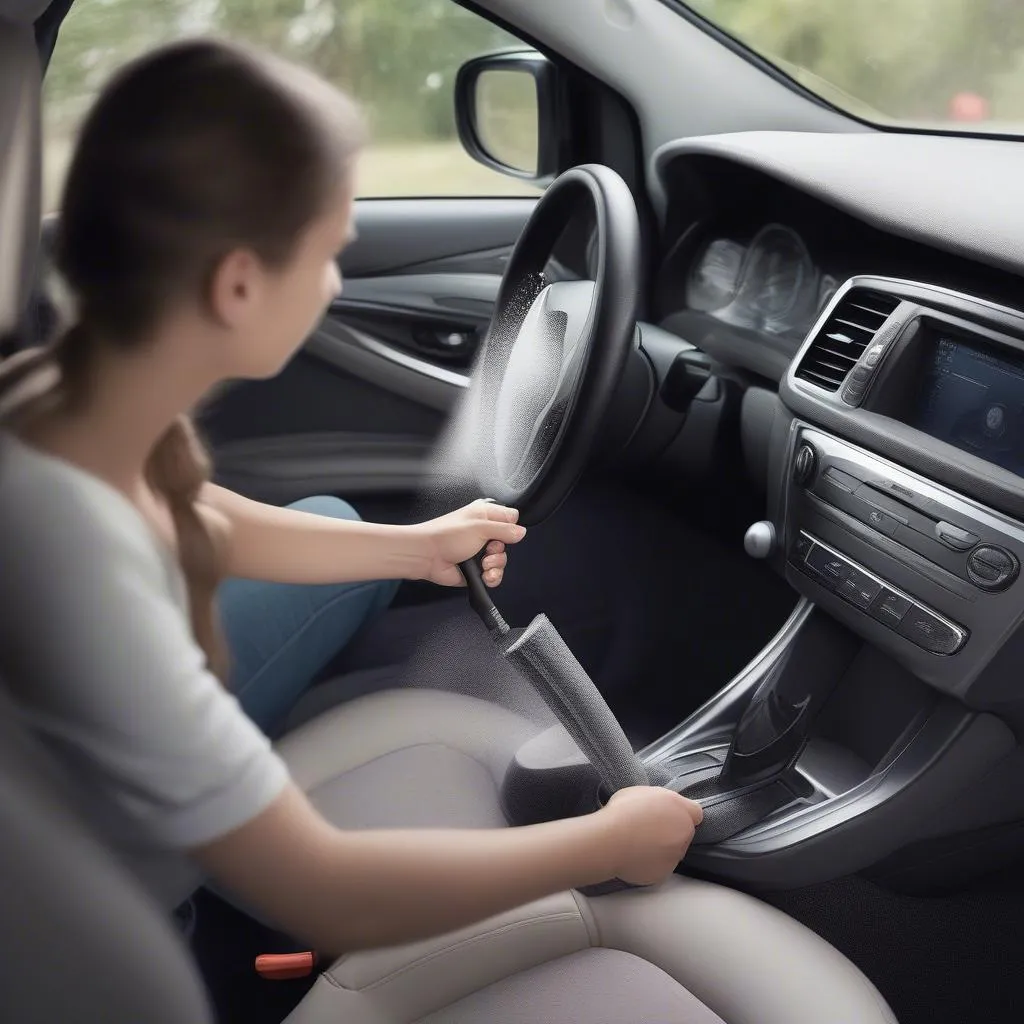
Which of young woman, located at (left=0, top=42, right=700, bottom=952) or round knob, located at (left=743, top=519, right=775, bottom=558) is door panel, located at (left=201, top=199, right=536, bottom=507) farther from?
young woman, located at (left=0, top=42, right=700, bottom=952)

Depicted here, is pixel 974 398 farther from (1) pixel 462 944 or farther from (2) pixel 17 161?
(2) pixel 17 161

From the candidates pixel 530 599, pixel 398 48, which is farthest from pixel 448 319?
pixel 398 48

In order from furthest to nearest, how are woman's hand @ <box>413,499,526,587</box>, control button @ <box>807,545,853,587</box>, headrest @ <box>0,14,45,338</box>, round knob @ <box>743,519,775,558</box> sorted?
round knob @ <box>743,519,775,558</box>
control button @ <box>807,545,853,587</box>
woman's hand @ <box>413,499,526,587</box>
headrest @ <box>0,14,45,338</box>

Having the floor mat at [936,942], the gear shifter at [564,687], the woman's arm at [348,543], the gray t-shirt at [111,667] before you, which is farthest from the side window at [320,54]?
the floor mat at [936,942]

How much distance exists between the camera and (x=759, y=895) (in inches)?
41.3

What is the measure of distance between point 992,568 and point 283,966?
598 mm

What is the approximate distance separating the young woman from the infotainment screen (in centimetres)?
64

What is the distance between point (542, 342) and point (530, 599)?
0.29 m

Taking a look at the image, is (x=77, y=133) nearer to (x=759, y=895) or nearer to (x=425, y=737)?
(x=425, y=737)

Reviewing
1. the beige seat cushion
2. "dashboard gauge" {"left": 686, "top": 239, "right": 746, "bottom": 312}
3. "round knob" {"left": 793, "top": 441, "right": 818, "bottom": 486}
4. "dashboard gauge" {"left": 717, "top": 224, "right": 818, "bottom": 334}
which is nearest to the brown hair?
the beige seat cushion

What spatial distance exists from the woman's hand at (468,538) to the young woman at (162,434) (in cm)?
36

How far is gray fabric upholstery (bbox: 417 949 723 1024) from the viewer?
73cm

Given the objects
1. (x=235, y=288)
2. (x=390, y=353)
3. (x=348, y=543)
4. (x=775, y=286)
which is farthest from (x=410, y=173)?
(x=390, y=353)

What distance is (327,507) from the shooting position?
42.8 inches
